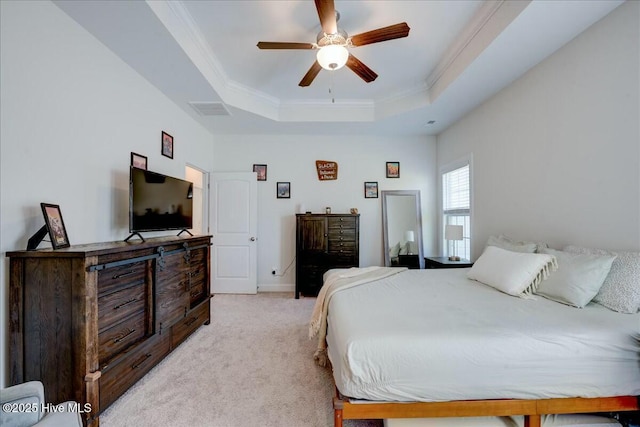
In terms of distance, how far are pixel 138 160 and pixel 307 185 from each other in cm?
264

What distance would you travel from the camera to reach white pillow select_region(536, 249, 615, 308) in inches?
69.0

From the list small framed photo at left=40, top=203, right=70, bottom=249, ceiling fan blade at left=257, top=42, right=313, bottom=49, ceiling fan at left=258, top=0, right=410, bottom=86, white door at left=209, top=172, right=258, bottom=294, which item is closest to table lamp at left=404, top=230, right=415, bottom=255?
white door at left=209, top=172, right=258, bottom=294

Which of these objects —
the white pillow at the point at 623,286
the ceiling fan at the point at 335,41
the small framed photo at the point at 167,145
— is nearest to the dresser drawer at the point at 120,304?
the small framed photo at the point at 167,145

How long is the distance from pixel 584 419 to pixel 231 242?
14.3ft

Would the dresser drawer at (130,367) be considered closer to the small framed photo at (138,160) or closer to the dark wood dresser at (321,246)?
the small framed photo at (138,160)

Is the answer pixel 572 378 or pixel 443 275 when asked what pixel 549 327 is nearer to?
pixel 572 378

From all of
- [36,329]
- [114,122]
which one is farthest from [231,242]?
[36,329]

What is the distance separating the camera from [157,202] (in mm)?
2604

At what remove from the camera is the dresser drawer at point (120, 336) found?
5.64ft

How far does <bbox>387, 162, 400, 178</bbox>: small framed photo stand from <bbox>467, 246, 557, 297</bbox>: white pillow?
8.84 feet

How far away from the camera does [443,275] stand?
2.71 m

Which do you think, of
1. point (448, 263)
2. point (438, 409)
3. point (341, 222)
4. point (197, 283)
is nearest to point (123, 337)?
point (197, 283)


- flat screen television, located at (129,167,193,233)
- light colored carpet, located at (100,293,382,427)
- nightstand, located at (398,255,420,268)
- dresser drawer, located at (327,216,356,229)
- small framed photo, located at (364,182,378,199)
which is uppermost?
small framed photo, located at (364,182,378,199)

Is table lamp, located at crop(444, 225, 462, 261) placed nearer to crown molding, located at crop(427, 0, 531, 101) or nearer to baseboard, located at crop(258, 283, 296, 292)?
crown molding, located at crop(427, 0, 531, 101)
